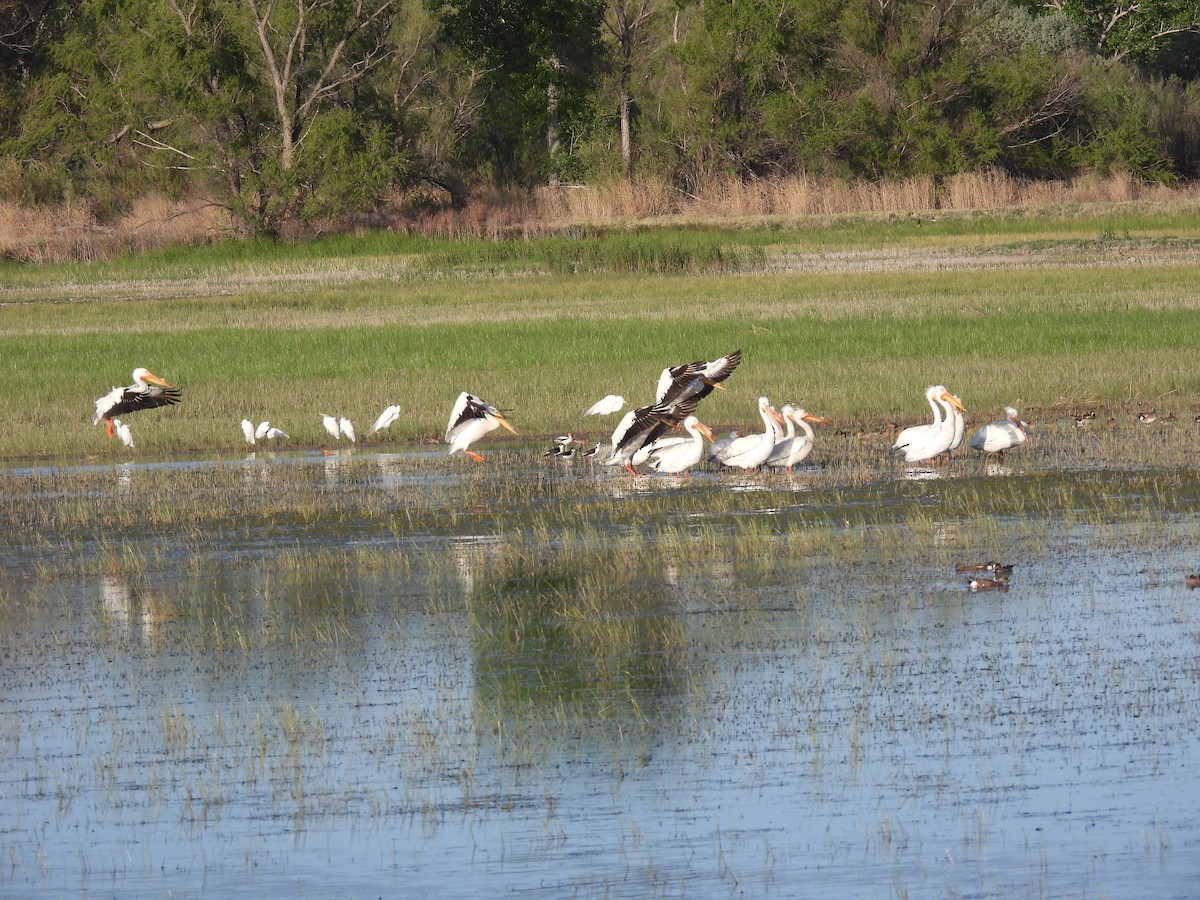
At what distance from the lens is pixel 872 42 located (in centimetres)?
4597

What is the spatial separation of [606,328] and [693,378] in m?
8.48

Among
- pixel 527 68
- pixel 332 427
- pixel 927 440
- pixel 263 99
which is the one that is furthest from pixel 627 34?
pixel 927 440

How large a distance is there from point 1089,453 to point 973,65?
3405 centimetres

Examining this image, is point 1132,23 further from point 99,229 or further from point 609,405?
point 609,405

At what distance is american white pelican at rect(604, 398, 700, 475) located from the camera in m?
13.4

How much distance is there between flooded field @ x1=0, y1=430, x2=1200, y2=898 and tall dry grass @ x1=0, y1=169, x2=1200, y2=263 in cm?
2894

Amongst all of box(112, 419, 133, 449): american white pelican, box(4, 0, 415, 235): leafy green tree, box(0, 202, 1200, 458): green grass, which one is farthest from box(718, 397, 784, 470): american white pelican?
box(4, 0, 415, 235): leafy green tree

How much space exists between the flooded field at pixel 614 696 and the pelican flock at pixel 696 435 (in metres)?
0.71

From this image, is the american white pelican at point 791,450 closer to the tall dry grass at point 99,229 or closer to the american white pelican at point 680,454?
the american white pelican at point 680,454

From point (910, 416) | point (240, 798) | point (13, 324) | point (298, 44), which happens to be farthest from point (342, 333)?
point (298, 44)

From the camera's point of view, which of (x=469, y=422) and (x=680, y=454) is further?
(x=469, y=422)

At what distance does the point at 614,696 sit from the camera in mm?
7664

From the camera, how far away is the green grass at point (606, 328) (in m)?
17.2

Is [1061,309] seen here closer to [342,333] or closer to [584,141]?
[342,333]
